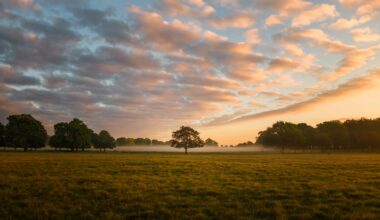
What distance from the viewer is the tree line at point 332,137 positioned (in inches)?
6713

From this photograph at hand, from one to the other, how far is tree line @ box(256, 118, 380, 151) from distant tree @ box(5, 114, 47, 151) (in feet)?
401

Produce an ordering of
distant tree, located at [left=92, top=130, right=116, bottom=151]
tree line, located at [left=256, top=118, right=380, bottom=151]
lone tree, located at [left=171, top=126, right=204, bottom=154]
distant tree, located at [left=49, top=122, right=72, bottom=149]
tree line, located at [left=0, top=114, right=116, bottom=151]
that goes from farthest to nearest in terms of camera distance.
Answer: tree line, located at [left=256, top=118, right=380, bottom=151], distant tree, located at [left=92, top=130, right=116, bottom=151], lone tree, located at [left=171, top=126, right=204, bottom=154], distant tree, located at [left=49, top=122, right=72, bottom=149], tree line, located at [left=0, top=114, right=116, bottom=151]

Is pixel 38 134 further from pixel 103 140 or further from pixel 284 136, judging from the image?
pixel 284 136

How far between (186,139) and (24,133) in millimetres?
65121

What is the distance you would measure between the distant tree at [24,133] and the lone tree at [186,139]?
53751 millimetres

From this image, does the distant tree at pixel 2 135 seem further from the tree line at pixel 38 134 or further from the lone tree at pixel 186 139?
the lone tree at pixel 186 139

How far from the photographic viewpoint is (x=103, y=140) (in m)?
163

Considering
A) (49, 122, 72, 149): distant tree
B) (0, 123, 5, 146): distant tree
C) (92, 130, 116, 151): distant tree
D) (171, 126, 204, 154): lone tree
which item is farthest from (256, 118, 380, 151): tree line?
(0, 123, 5, 146): distant tree

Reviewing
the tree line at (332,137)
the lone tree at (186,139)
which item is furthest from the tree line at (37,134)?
the tree line at (332,137)

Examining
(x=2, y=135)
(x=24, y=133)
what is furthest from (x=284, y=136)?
(x=2, y=135)

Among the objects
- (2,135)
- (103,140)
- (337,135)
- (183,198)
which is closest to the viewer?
(183,198)

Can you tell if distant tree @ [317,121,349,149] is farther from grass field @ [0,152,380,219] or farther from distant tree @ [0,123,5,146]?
grass field @ [0,152,380,219]

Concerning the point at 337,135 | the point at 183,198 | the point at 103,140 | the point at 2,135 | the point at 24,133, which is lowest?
the point at 183,198

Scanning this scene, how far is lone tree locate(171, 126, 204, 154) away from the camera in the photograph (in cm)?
14425
